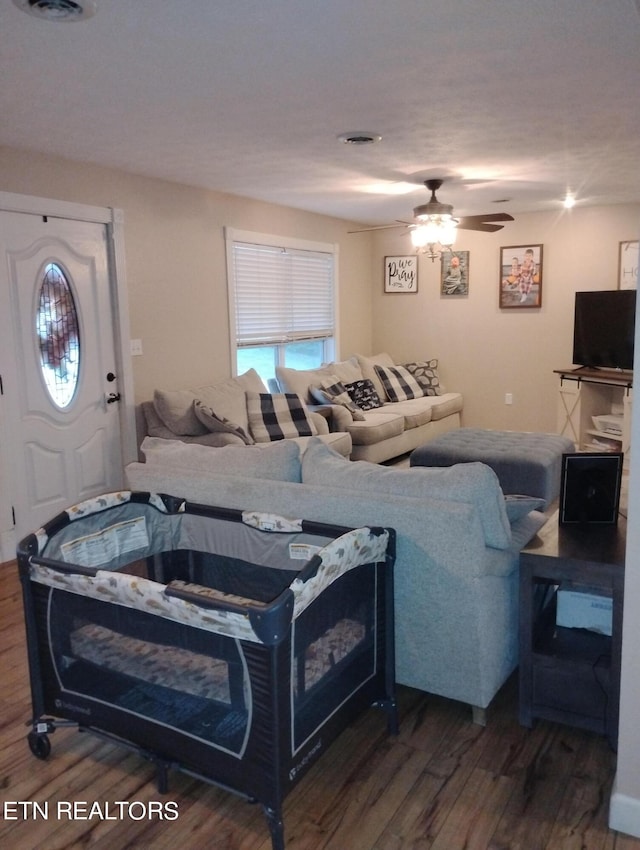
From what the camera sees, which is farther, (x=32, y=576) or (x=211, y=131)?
(x=211, y=131)

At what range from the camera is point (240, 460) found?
2.62 meters

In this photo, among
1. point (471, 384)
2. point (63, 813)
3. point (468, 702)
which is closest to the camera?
point (63, 813)

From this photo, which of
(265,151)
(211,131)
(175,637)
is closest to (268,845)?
(175,637)

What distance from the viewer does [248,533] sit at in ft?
7.72

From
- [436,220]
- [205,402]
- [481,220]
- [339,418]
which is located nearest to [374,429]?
[339,418]

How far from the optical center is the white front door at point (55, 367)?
3.92m

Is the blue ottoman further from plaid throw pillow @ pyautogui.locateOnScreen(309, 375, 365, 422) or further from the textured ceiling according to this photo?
the textured ceiling

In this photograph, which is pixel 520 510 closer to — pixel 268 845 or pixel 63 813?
pixel 268 845

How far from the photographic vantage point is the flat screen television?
6.12 metres

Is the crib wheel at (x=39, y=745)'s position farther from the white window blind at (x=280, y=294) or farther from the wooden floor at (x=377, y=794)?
the white window blind at (x=280, y=294)

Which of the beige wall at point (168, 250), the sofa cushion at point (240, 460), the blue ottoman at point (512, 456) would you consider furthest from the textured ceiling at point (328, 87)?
the blue ottoman at point (512, 456)

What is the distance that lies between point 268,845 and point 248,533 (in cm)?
93

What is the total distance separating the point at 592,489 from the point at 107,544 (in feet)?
5.71

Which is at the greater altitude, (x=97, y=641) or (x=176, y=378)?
(x=176, y=378)
